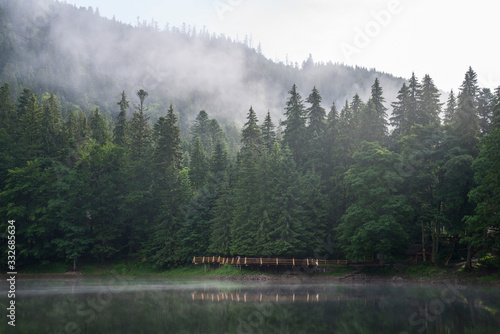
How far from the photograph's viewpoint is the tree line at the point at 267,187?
50.2 metres

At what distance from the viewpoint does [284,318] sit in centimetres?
2042

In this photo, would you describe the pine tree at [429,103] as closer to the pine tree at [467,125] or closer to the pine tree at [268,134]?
the pine tree at [467,125]

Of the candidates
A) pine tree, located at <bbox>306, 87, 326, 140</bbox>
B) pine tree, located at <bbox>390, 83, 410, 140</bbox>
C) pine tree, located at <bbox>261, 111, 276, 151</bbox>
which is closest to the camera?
pine tree, located at <bbox>390, 83, 410, 140</bbox>

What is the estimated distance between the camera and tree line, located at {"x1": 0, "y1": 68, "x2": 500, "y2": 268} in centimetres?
5022

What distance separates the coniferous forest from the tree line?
0.63 feet

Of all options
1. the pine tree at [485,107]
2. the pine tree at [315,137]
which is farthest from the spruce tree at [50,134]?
the pine tree at [485,107]

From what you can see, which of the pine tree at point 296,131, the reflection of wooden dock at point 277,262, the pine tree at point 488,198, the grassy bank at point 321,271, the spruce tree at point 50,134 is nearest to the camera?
the pine tree at point 488,198

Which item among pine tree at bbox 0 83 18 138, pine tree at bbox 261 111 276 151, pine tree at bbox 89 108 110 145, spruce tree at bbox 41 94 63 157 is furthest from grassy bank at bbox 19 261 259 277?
pine tree at bbox 261 111 276 151

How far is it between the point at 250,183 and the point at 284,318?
1621 inches

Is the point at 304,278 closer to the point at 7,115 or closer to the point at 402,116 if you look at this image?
the point at 402,116

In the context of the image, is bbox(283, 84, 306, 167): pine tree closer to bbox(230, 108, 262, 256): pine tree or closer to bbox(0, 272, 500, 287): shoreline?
bbox(230, 108, 262, 256): pine tree

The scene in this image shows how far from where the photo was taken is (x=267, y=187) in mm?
59219

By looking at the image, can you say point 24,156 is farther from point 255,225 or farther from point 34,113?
point 255,225

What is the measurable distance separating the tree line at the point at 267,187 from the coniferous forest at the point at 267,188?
19 centimetres
